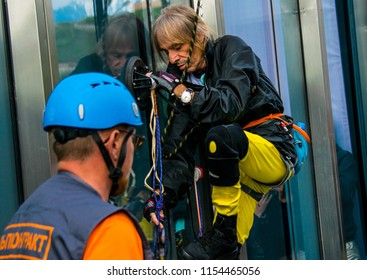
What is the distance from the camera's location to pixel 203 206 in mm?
4961

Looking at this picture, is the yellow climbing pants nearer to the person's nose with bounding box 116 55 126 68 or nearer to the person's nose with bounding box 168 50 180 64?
the person's nose with bounding box 168 50 180 64

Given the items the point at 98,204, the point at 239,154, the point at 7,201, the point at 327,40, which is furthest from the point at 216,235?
the point at 327,40

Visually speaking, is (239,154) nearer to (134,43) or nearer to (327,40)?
(134,43)

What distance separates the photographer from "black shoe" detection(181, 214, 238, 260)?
398cm

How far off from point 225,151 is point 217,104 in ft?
0.87

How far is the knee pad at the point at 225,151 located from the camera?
3791 millimetres

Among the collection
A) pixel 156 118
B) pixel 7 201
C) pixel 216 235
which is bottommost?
pixel 216 235

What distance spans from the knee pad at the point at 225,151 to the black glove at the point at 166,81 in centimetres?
35

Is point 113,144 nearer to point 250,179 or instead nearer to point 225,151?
point 225,151

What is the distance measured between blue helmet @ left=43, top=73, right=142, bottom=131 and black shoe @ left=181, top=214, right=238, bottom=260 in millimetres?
1604

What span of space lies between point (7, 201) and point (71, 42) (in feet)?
3.18

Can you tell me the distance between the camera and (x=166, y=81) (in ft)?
13.2

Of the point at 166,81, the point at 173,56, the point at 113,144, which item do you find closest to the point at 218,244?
the point at 166,81

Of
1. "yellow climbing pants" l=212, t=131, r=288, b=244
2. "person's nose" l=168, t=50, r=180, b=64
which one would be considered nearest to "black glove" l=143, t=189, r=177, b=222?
"yellow climbing pants" l=212, t=131, r=288, b=244
